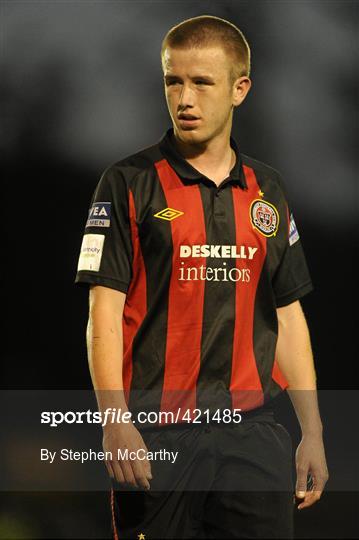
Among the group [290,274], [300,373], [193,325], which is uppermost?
[290,274]

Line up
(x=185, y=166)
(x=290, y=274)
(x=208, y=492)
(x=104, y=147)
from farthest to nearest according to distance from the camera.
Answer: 1. (x=104, y=147)
2. (x=290, y=274)
3. (x=185, y=166)
4. (x=208, y=492)

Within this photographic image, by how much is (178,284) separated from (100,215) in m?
0.25

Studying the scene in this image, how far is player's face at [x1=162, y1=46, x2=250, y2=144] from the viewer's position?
2.37 meters

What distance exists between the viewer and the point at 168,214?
2389 millimetres

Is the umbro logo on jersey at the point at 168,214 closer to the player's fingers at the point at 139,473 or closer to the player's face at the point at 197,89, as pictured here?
the player's face at the point at 197,89

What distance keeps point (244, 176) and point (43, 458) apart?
1.61m

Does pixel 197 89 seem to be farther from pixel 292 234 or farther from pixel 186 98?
pixel 292 234

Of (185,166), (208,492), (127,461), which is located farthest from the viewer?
(185,166)

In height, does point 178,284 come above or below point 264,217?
below

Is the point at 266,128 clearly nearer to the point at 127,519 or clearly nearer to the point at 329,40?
the point at 329,40

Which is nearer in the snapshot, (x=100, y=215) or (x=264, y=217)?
(x=100, y=215)

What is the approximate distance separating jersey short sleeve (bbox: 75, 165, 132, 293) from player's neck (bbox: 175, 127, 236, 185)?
0.19m

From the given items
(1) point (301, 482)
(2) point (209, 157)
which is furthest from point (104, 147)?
(1) point (301, 482)

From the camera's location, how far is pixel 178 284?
2.38 meters
